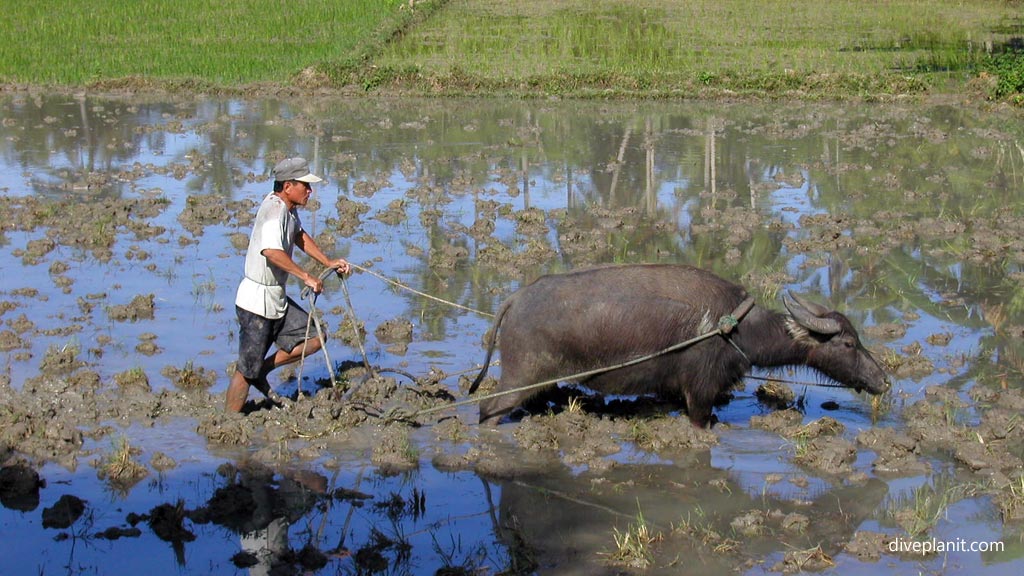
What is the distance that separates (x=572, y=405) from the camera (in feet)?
18.5

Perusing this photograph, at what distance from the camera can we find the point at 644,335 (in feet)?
17.6

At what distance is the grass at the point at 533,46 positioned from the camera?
555 inches

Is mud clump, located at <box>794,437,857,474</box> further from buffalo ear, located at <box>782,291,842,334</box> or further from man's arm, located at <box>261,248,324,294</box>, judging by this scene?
man's arm, located at <box>261,248,324,294</box>

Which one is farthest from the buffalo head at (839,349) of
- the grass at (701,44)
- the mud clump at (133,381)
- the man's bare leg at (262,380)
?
the grass at (701,44)

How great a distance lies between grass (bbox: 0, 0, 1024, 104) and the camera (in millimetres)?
14109

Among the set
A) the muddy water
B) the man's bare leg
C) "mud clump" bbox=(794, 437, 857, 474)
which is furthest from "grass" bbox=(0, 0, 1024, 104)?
"mud clump" bbox=(794, 437, 857, 474)

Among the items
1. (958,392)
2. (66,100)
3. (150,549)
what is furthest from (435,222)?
(66,100)

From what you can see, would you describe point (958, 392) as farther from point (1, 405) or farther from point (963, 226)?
point (1, 405)

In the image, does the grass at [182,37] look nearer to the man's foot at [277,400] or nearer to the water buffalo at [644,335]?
the man's foot at [277,400]

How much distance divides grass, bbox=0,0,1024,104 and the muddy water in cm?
228

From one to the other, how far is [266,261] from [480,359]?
5.05 ft

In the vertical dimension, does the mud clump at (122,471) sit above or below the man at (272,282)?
below

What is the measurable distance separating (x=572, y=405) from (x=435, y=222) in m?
3.51

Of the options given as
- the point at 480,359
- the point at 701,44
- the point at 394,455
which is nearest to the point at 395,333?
the point at 480,359
